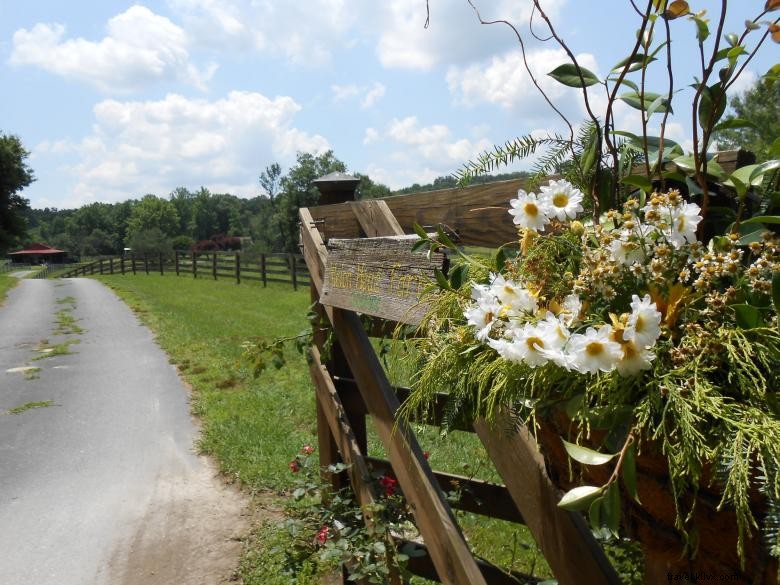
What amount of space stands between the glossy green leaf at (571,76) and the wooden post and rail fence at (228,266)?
54.7 feet

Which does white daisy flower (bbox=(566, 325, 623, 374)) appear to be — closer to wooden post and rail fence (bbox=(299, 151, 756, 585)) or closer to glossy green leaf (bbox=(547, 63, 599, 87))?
wooden post and rail fence (bbox=(299, 151, 756, 585))

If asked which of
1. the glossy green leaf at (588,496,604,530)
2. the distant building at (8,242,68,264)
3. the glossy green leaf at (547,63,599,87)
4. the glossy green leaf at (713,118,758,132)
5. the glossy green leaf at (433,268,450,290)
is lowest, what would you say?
the distant building at (8,242,68,264)

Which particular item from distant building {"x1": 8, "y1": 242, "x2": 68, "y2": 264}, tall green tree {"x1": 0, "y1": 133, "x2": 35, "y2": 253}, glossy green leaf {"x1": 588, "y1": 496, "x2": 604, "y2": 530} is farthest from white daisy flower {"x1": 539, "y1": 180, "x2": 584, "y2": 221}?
distant building {"x1": 8, "y1": 242, "x2": 68, "y2": 264}

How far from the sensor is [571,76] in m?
1.24

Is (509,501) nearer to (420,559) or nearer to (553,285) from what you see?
(420,559)

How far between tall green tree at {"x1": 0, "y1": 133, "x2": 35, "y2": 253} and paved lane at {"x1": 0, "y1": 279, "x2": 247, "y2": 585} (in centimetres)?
3236

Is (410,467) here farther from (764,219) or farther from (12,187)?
(12,187)

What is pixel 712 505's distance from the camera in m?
0.96

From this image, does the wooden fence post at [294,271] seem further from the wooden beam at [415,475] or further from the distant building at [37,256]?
the distant building at [37,256]

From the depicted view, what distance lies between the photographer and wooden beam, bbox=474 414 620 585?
146cm

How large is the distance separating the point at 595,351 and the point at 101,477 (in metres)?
4.99

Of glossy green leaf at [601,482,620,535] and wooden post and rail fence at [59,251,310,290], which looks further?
wooden post and rail fence at [59,251,310,290]

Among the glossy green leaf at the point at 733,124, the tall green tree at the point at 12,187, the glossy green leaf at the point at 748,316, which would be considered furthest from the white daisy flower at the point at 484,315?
the tall green tree at the point at 12,187

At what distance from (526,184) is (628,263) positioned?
0.47 m
